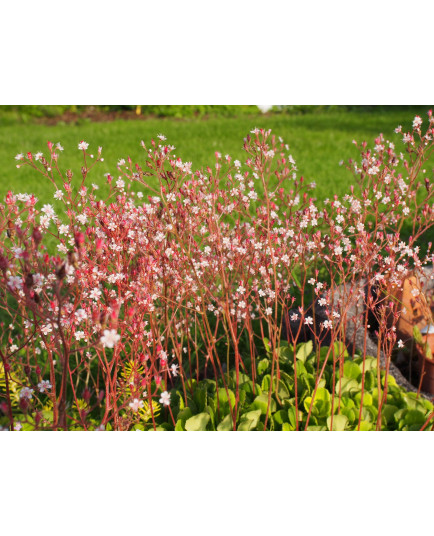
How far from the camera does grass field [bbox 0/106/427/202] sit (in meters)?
4.99

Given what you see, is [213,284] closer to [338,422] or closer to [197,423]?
[197,423]

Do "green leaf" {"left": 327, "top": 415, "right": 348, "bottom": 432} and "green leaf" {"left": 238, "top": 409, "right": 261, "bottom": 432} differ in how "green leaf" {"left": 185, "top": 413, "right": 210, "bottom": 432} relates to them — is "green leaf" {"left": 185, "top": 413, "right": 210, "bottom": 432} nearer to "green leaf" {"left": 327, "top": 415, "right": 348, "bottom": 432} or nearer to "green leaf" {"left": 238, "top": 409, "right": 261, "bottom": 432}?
"green leaf" {"left": 238, "top": 409, "right": 261, "bottom": 432}

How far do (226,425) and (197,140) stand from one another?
12.6 feet

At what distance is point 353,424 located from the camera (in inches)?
90.7

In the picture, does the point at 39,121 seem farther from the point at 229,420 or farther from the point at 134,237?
the point at 229,420

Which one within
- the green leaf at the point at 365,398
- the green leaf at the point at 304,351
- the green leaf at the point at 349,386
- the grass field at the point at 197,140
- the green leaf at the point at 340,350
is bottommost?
the green leaf at the point at 365,398

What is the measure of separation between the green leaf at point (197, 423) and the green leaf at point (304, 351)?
61 centimetres

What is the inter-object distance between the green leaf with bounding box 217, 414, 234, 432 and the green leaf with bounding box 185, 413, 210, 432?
0.07 m

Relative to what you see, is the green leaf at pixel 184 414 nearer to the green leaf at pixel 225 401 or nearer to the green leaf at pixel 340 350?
the green leaf at pixel 225 401

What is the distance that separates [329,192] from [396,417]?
9.39 ft

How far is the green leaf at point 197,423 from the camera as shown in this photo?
2209mm

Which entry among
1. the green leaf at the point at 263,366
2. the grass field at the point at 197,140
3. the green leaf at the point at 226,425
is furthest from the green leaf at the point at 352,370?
the grass field at the point at 197,140

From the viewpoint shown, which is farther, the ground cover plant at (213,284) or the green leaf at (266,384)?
the green leaf at (266,384)

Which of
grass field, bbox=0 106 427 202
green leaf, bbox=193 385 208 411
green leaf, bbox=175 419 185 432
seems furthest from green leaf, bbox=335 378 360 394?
grass field, bbox=0 106 427 202
